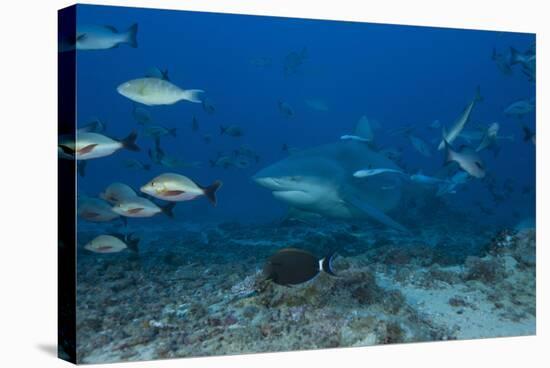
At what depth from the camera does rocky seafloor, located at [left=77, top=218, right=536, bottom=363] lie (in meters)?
5.67

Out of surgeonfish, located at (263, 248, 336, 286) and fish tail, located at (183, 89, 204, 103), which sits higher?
fish tail, located at (183, 89, 204, 103)

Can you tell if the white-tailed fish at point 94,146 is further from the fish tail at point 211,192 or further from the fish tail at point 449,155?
the fish tail at point 449,155

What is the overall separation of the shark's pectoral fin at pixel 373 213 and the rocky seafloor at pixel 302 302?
437 millimetres

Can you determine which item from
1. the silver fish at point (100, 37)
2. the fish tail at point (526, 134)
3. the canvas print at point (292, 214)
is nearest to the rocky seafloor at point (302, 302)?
the canvas print at point (292, 214)

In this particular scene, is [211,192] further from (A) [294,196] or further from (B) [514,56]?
(B) [514,56]

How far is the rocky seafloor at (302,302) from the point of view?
5672 millimetres

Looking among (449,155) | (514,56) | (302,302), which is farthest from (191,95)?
(514,56)

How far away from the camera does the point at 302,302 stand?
6293mm

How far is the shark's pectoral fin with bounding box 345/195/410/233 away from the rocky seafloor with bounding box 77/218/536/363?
437 mm

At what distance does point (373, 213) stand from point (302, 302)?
2.15 meters

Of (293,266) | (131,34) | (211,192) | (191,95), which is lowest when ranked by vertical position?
(293,266)

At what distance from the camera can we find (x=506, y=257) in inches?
309

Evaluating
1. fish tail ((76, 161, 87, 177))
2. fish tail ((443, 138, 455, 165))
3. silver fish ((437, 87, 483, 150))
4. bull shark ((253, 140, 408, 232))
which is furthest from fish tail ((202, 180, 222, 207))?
silver fish ((437, 87, 483, 150))

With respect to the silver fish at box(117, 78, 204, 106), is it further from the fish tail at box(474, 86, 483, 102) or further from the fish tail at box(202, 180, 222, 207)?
the fish tail at box(474, 86, 483, 102)
